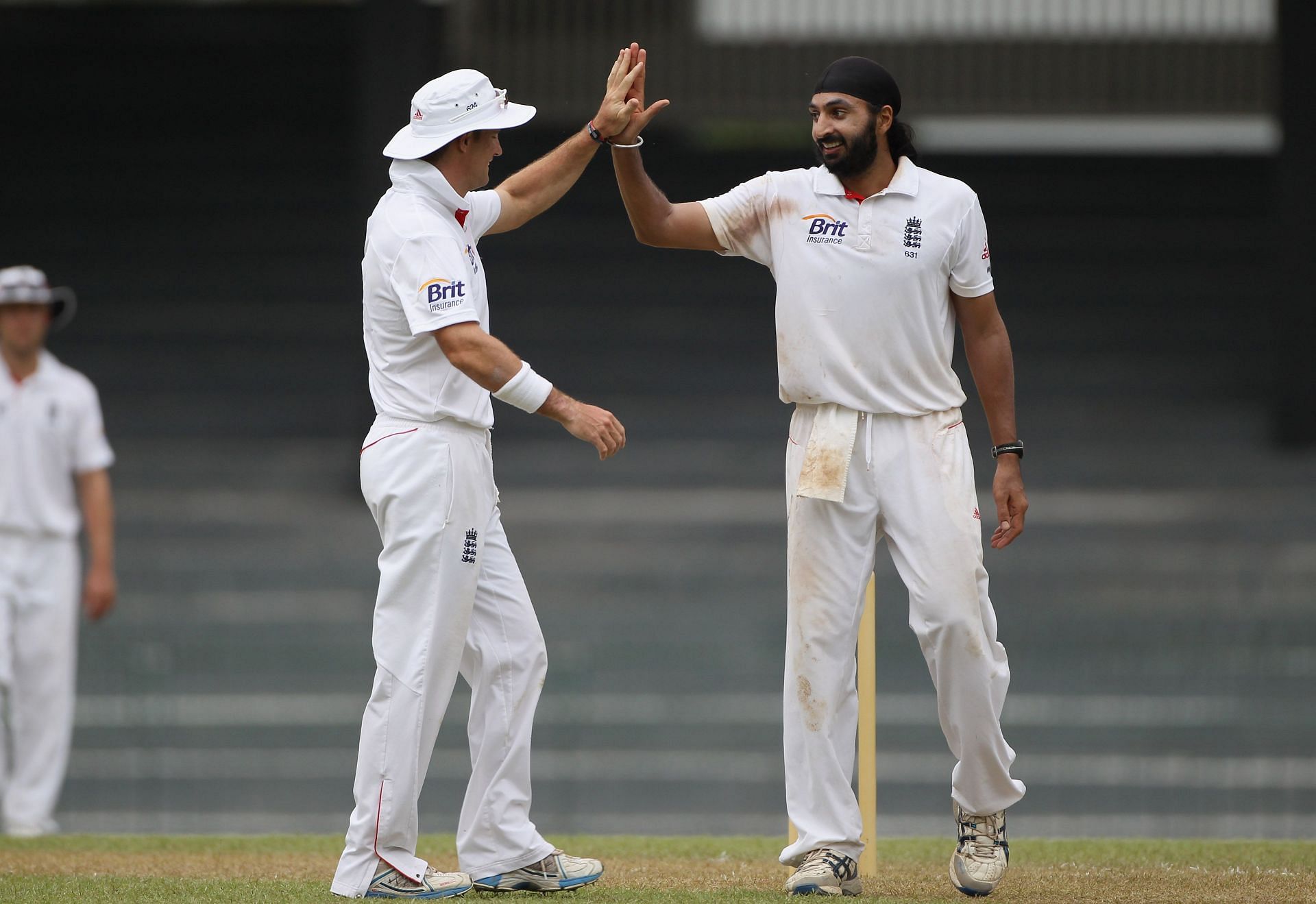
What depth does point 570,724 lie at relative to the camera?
385 inches

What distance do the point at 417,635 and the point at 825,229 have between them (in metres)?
1.58

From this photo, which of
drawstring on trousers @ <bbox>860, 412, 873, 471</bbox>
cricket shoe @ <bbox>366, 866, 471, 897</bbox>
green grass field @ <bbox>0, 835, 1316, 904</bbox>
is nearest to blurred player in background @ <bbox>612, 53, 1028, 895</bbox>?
drawstring on trousers @ <bbox>860, 412, 873, 471</bbox>

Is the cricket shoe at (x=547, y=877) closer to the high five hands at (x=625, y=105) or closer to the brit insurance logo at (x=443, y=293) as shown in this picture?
the brit insurance logo at (x=443, y=293)

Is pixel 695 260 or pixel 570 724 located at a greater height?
pixel 695 260

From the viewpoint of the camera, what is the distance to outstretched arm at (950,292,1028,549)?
495 centimetres

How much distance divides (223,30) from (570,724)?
33.9ft

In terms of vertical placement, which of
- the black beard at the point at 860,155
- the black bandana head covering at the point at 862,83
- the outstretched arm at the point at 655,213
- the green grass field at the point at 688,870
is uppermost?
the black bandana head covering at the point at 862,83

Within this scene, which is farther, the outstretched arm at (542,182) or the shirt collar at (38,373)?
the shirt collar at (38,373)

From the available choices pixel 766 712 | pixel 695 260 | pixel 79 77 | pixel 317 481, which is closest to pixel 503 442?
pixel 317 481

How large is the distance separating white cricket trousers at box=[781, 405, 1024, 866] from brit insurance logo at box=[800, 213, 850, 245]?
18.4 inches

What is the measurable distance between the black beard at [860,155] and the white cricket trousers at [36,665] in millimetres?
4844

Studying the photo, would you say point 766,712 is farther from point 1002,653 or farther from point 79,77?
point 79,77

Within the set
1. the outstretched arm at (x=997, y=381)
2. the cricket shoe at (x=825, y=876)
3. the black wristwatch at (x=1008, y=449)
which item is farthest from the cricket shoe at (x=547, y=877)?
the black wristwatch at (x=1008, y=449)

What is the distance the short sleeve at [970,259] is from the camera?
4.86 meters
